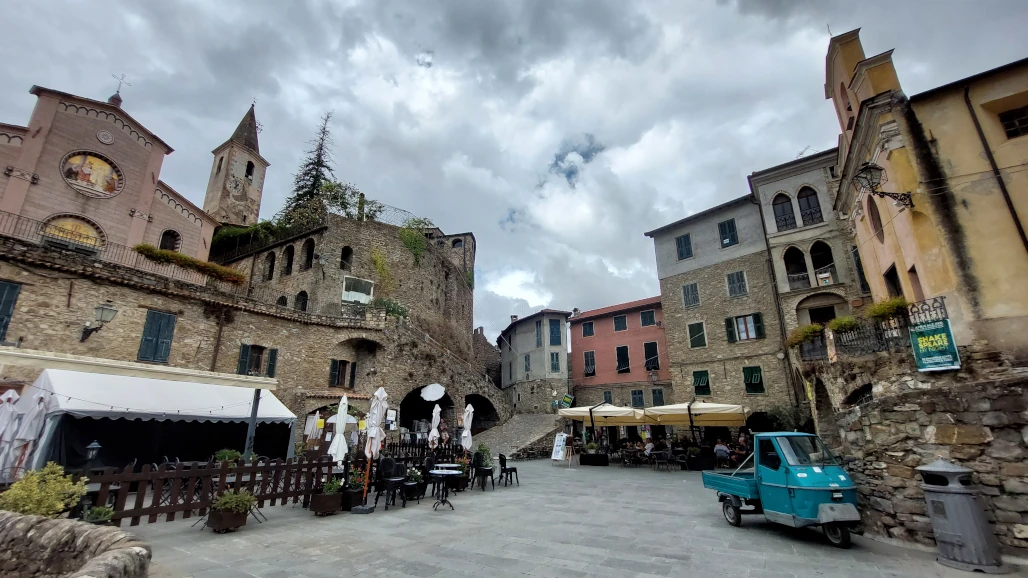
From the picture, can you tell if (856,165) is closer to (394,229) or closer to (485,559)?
(485,559)

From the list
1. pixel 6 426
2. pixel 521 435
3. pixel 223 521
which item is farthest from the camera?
pixel 521 435

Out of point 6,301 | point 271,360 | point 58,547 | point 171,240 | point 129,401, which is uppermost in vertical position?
point 171,240

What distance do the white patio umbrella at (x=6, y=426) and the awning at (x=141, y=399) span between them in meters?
0.49

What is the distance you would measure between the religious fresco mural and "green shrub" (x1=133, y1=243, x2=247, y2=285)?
344 cm

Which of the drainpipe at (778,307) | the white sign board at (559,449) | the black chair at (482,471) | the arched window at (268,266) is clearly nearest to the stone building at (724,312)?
the drainpipe at (778,307)

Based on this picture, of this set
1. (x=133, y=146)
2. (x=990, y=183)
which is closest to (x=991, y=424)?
(x=990, y=183)

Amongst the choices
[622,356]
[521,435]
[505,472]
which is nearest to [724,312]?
[622,356]

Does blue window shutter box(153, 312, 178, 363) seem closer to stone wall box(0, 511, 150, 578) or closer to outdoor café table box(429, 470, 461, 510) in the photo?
outdoor café table box(429, 470, 461, 510)

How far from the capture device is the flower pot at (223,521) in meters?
6.86

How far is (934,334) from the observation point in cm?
955

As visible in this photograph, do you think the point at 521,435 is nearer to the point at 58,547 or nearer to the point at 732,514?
the point at 732,514

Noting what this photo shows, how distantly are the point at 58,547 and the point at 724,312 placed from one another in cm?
2382

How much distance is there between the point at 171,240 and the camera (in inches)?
807

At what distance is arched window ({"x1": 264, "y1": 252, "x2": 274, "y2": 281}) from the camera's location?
90.7 feet
